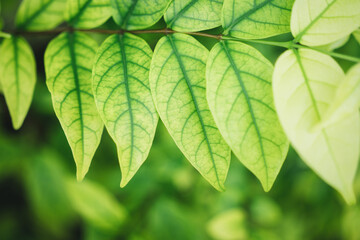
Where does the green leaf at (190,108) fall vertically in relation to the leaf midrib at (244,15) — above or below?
below

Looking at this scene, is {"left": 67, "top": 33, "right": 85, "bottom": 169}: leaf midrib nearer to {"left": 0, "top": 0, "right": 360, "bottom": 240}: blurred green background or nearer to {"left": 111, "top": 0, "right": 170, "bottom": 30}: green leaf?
{"left": 111, "top": 0, "right": 170, "bottom": 30}: green leaf

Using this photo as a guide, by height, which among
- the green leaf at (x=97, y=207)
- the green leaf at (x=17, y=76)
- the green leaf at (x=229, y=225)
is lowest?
the green leaf at (x=229, y=225)

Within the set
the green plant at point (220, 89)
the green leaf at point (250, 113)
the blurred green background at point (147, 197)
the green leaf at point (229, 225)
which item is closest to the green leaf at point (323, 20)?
the green plant at point (220, 89)

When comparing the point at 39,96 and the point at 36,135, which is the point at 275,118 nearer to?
the point at 39,96

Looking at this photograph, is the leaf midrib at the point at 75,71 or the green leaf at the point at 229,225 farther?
the green leaf at the point at 229,225

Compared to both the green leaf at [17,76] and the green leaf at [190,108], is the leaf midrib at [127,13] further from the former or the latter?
the green leaf at [17,76]

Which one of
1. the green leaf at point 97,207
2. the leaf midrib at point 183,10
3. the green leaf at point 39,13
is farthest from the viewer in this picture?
the green leaf at point 97,207

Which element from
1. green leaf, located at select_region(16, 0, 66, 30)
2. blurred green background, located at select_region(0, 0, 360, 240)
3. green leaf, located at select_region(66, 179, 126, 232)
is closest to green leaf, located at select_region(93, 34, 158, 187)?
green leaf, located at select_region(16, 0, 66, 30)
